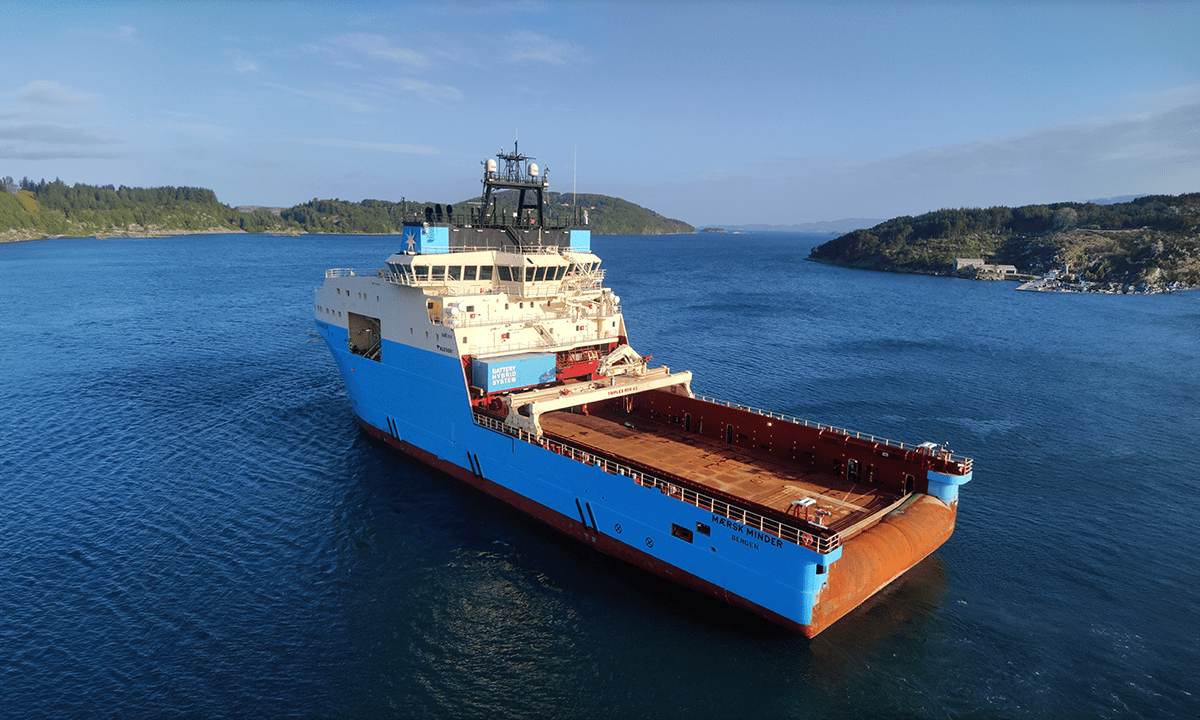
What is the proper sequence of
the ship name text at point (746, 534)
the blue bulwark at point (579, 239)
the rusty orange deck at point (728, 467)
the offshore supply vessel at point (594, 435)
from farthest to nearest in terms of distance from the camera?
the blue bulwark at point (579, 239) < the rusty orange deck at point (728, 467) < the offshore supply vessel at point (594, 435) < the ship name text at point (746, 534)

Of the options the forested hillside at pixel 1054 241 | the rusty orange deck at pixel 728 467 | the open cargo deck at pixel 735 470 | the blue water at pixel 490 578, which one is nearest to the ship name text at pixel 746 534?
the open cargo deck at pixel 735 470

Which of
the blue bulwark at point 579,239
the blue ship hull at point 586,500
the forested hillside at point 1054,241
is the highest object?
the forested hillside at point 1054,241

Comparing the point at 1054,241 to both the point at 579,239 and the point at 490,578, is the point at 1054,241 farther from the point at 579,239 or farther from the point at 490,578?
the point at 490,578

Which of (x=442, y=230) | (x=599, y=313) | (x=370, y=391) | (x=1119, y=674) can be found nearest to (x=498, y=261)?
(x=442, y=230)

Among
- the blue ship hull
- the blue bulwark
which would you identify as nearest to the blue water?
the blue ship hull

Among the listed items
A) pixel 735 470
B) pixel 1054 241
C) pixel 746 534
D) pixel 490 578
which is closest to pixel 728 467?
pixel 735 470

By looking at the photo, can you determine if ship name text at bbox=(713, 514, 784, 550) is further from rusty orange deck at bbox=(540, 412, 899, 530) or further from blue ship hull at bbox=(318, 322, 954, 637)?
rusty orange deck at bbox=(540, 412, 899, 530)

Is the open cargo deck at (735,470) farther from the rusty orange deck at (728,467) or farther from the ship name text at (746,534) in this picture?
the ship name text at (746,534)
